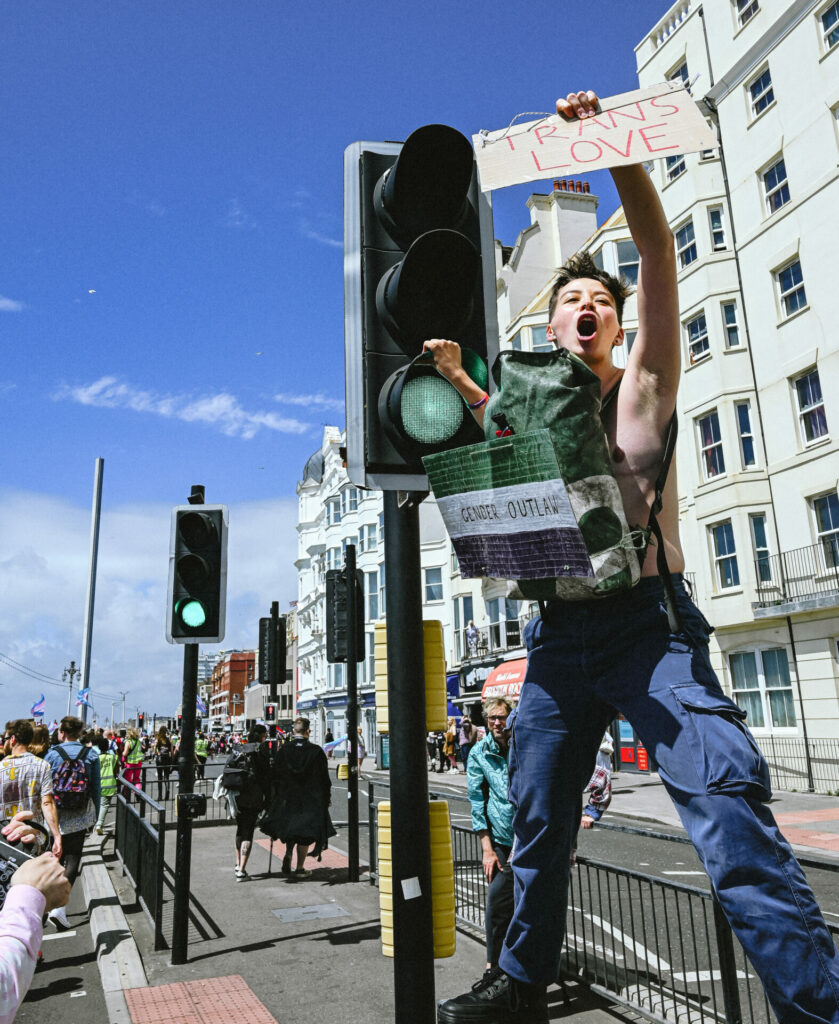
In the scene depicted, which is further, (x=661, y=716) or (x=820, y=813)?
(x=820, y=813)

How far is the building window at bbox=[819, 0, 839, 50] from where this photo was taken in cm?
2055

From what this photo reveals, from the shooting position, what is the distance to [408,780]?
2445 millimetres

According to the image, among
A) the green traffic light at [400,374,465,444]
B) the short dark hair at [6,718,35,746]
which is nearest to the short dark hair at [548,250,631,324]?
the green traffic light at [400,374,465,444]

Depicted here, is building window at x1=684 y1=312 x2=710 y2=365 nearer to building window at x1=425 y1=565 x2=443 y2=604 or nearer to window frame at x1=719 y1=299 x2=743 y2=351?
window frame at x1=719 y1=299 x2=743 y2=351

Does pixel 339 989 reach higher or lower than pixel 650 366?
lower

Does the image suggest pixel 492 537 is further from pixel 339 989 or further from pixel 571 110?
pixel 339 989

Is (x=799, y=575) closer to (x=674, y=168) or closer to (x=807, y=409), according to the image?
(x=807, y=409)

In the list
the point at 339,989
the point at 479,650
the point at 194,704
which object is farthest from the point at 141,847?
the point at 479,650

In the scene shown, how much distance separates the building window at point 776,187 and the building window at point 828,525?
321 inches

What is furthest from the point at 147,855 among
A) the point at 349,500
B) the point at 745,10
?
the point at 349,500

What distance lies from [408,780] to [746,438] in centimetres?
2321

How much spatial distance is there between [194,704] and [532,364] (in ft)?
20.4

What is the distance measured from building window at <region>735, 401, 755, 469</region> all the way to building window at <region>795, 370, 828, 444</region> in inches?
73.6

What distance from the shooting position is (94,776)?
9.31m
